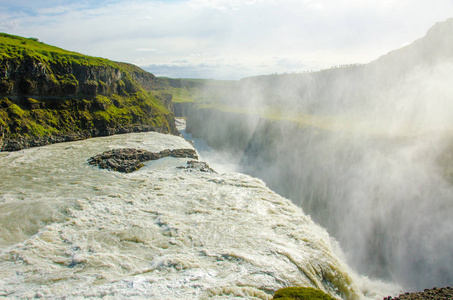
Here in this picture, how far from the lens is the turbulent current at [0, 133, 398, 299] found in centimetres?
1177

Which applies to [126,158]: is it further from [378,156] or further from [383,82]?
[383,82]

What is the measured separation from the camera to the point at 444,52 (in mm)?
46625

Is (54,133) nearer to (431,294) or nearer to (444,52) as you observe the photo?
(431,294)

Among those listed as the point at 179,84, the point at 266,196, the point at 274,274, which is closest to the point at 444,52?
the point at 266,196

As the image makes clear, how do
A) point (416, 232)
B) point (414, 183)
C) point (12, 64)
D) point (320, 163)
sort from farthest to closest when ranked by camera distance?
point (320, 163) → point (12, 64) → point (414, 183) → point (416, 232)

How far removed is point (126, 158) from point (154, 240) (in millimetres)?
17324

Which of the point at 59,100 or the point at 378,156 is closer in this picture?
the point at 378,156

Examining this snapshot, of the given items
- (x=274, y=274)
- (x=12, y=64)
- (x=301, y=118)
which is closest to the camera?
(x=274, y=274)

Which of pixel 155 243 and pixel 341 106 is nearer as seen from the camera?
pixel 155 243


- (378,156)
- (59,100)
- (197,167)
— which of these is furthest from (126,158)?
(378,156)

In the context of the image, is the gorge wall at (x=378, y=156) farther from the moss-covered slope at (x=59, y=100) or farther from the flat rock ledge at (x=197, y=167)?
the moss-covered slope at (x=59, y=100)

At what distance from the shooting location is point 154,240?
1572 centimetres

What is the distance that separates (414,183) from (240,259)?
2240 cm

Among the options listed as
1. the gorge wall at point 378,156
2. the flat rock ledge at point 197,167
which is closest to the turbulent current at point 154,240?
the flat rock ledge at point 197,167
